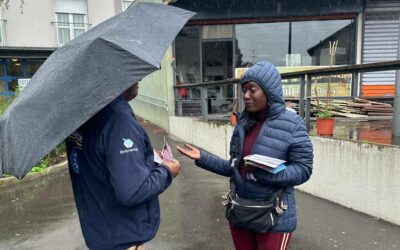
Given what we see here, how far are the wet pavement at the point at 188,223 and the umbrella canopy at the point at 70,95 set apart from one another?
2.63m

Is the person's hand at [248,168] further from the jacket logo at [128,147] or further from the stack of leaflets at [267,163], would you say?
the jacket logo at [128,147]

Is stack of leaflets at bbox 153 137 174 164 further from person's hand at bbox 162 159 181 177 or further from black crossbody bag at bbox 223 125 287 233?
black crossbody bag at bbox 223 125 287 233

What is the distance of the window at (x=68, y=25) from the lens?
70.1 ft

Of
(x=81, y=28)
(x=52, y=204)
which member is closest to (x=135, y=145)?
(x=52, y=204)

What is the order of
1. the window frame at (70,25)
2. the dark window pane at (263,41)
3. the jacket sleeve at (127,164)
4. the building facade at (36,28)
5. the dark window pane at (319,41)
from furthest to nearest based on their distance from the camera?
the window frame at (70,25)
the building facade at (36,28)
the dark window pane at (263,41)
the dark window pane at (319,41)
the jacket sleeve at (127,164)

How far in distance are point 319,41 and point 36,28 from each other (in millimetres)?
16018

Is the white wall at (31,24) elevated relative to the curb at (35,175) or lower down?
elevated

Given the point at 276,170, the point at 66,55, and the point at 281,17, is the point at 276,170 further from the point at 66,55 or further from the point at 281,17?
the point at 281,17

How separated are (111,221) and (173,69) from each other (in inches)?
410

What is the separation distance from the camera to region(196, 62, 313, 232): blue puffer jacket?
2.21m

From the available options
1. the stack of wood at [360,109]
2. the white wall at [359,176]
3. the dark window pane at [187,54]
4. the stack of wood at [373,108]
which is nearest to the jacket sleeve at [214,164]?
the white wall at [359,176]

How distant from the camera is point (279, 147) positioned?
2223mm

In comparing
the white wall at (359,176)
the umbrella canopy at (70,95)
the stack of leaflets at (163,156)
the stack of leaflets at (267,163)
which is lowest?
the white wall at (359,176)

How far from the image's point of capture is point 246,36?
1259 cm
